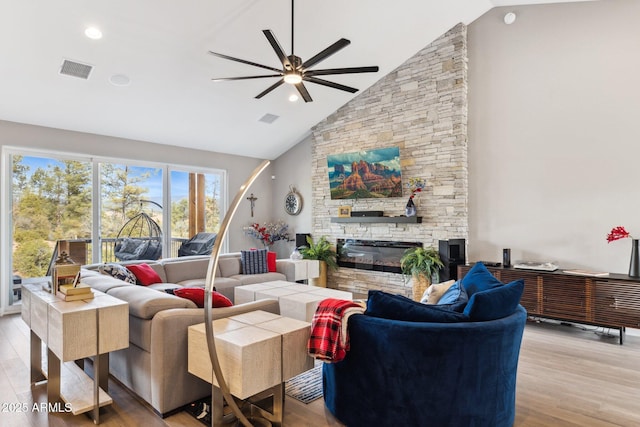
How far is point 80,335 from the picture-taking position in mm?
2199

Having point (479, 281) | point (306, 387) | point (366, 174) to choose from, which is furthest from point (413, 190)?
point (306, 387)

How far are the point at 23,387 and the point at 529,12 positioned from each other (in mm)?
6886

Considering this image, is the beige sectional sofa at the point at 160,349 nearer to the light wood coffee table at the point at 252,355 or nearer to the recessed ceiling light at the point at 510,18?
the light wood coffee table at the point at 252,355

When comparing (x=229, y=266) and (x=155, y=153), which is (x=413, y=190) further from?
(x=155, y=153)

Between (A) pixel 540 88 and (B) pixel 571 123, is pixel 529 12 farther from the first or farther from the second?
(B) pixel 571 123

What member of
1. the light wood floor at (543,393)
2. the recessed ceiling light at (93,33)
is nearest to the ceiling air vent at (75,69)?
the recessed ceiling light at (93,33)

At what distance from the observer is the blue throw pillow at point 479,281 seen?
2.60 metres

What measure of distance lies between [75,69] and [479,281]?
4974 millimetres

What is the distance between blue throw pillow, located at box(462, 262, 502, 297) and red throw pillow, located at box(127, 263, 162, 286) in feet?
A: 12.0

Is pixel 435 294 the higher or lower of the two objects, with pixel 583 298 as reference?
higher

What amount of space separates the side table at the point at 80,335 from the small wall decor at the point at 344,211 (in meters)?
4.70

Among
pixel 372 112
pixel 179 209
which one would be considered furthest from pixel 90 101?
pixel 372 112

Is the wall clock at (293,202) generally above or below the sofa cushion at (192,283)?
above

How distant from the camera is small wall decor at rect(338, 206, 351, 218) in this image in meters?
6.82
